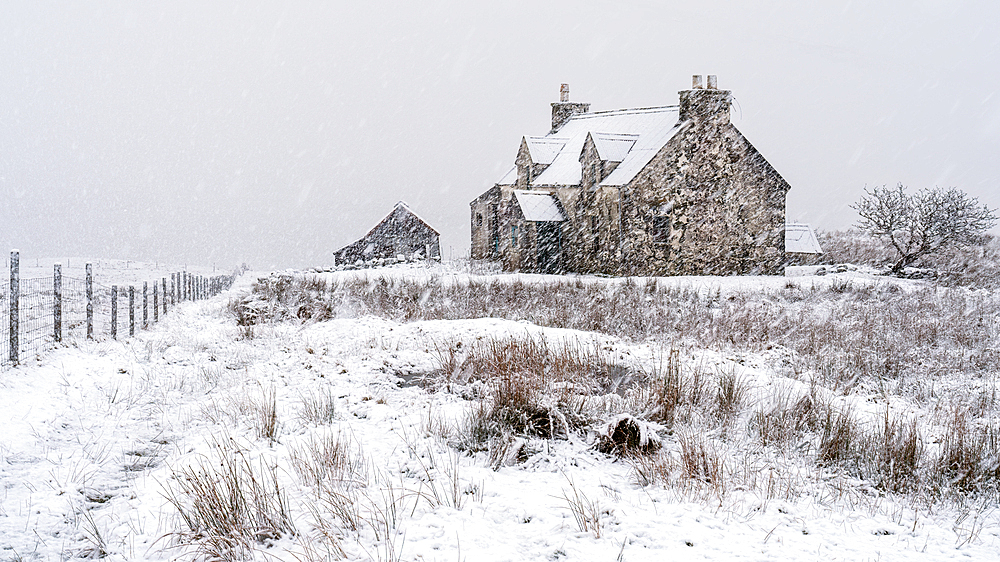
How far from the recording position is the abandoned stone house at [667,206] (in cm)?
2742

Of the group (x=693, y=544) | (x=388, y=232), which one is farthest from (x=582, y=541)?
(x=388, y=232)

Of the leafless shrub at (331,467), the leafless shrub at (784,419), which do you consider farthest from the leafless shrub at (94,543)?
the leafless shrub at (784,419)

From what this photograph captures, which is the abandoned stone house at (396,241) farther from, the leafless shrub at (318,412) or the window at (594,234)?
the leafless shrub at (318,412)

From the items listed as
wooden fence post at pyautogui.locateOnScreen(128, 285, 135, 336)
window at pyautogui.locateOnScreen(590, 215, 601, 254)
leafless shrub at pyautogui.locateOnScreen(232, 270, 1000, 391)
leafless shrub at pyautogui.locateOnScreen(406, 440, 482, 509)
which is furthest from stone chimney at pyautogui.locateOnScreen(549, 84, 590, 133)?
leafless shrub at pyautogui.locateOnScreen(406, 440, 482, 509)

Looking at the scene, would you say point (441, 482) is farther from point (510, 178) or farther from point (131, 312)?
point (510, 178)

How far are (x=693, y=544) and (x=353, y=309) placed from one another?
12.4 metres

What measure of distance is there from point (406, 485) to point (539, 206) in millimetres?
27538

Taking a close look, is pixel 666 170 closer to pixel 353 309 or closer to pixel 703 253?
pixel 703 253

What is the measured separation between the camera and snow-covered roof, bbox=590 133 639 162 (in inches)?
1172

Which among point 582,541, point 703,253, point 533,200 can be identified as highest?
point 533,200

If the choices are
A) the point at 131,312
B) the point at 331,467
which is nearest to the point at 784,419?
the point at 331,467

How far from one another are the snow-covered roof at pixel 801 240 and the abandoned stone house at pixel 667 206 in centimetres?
470

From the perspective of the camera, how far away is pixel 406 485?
14.1 feet

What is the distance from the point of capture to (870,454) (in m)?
4.91
